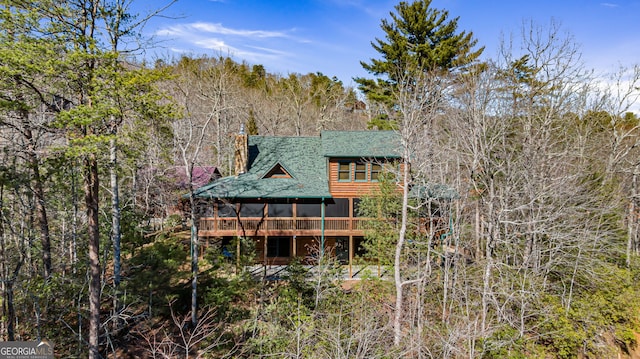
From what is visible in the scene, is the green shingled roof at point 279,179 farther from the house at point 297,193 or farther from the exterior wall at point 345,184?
the exterior wall at point 345,184

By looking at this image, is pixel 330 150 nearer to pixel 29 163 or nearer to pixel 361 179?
pixel 361 179

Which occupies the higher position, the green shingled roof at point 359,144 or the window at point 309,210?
the green shingled roof at point 359,144

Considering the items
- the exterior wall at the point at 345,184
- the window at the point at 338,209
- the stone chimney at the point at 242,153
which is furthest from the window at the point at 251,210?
→ the exterior wall at the point at 345,184

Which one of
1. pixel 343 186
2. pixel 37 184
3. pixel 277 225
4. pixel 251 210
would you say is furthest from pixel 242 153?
pixel 37 184

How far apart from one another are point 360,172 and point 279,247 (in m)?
7.14

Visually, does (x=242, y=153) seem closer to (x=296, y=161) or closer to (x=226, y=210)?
(x=296, y=161)

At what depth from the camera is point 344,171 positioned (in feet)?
64.1

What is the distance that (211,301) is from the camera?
14.3m

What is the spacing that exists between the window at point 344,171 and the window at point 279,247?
17.4 ft

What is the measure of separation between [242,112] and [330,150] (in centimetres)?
1998

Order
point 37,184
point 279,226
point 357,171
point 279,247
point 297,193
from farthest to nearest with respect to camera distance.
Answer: point 279,247
point 357,171
point 279,226
point 297,193
point 37,184

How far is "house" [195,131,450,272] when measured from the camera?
60.1ft

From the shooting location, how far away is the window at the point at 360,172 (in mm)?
19516

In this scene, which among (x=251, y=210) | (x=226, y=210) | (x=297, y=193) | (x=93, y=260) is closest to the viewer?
(x=93, y=260)
